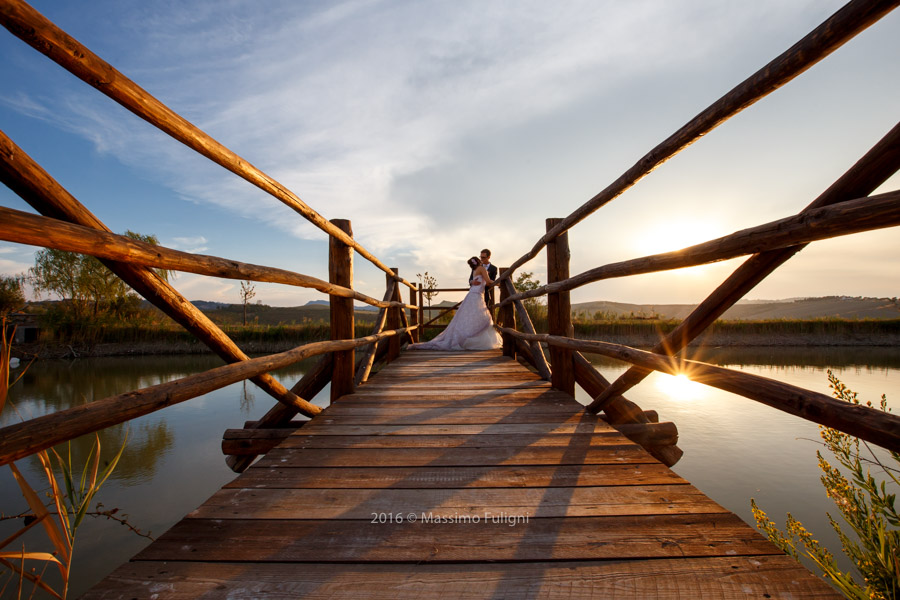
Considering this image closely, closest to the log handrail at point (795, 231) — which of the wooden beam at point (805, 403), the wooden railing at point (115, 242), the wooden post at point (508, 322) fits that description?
the wooden beam at point (805, 403)

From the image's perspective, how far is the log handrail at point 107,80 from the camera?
74 centimetres

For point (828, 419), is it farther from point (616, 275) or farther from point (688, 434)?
point (688, 434)

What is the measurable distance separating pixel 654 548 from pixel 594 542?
5.6 inches

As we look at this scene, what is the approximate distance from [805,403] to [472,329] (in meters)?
5.00

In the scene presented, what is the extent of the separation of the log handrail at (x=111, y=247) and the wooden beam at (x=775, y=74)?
1.65m

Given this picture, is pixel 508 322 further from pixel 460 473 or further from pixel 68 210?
pixel 68 210

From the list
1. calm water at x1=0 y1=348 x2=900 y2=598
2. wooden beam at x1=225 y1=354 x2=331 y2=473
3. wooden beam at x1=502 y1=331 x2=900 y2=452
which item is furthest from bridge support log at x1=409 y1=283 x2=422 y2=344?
wooden beam at x1=502 y1=331 x2=900 y2=452

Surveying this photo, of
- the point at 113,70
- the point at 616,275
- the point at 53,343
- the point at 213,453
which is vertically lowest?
the point at 213,453

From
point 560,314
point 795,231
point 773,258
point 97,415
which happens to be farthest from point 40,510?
point 560,314

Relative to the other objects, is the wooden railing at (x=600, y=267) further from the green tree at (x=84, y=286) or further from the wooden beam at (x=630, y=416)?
the green tree at (x=84, y=286)

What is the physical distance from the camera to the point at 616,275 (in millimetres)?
1840

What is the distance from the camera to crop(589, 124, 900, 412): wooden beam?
0.82 metres

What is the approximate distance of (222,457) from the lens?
4.59 m

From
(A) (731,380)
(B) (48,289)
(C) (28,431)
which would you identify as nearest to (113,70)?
(C) (28,431)
